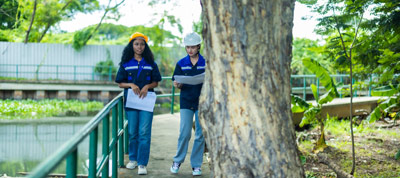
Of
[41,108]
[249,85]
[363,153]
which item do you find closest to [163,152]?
[363,153]

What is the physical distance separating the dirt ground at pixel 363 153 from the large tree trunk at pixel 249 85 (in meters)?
2.91

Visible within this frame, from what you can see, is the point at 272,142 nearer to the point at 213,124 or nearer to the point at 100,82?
the point at 213,124

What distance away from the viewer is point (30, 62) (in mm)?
26844

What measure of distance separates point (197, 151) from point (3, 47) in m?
25.1

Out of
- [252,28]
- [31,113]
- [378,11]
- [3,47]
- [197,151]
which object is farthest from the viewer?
[3,47]

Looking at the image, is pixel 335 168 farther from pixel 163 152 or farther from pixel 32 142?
pixel 32 142

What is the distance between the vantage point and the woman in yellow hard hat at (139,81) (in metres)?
4.68

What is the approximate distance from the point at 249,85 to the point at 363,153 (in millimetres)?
4902

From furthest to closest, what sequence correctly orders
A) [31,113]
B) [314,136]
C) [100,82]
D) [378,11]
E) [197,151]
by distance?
[100,82]
[31,113]
[314,136]
[378,11]
[197,151]

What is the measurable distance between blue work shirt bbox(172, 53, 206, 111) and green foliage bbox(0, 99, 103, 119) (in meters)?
13.0

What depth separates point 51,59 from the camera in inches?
1062

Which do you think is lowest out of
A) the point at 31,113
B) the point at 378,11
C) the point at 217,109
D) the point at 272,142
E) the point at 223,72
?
the point at 31,113

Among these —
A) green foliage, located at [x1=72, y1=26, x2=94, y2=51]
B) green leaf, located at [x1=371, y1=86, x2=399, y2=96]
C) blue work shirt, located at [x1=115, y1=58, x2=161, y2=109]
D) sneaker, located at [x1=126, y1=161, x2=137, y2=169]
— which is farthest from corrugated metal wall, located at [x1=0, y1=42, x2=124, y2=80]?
blue work shirt, located at [x1=115, y1=58, x2=161, y2=109]

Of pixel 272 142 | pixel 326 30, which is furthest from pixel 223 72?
pixel 326 30
